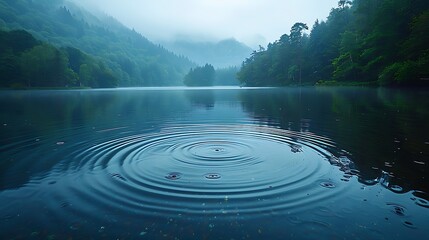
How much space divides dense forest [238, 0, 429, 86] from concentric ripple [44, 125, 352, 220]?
167ft

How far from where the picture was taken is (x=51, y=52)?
113938 mm

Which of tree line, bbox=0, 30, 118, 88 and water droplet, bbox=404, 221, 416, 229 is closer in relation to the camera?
water droplet, bbox=404, 221, 416, 229

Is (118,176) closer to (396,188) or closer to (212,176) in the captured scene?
(212,176)

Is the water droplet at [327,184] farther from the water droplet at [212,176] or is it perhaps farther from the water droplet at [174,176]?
the water droplet at [174,176]

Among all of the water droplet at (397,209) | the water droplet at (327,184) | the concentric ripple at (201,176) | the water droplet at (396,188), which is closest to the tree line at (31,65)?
the concentric ripple at (201,176)

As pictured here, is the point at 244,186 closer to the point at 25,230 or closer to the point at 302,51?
the point at 25,230

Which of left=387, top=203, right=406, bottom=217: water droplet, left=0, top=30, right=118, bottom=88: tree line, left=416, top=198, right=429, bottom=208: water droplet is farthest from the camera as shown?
left=0, top=30, right=118, bottom=88: tree line

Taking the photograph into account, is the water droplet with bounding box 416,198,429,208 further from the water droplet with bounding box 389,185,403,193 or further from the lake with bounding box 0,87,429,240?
the water droplet with bounding box 389,185,403,193

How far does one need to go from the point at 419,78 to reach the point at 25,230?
6600 cm

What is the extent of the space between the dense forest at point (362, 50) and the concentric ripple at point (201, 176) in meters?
50.9

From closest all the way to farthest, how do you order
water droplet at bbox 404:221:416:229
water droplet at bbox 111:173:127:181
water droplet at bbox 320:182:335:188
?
water droplet at bbox 404:221:416:229, water droplet at bbox 320:182:335:188, water droplet at bbox 111:173:127:181

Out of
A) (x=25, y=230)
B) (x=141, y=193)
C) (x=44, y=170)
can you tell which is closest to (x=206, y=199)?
(x=141, y=193)

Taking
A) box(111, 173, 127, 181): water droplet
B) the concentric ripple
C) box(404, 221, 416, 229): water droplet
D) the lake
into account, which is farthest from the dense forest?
box(111, 173, 127, 181): water droplet

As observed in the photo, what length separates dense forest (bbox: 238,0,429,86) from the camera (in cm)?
5031
